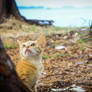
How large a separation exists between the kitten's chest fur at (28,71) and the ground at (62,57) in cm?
56

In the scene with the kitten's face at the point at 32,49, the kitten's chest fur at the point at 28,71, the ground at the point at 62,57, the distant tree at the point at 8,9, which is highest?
the kitten's face at the point at 32,49

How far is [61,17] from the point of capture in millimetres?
8508

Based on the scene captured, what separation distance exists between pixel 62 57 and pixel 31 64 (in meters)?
3.14

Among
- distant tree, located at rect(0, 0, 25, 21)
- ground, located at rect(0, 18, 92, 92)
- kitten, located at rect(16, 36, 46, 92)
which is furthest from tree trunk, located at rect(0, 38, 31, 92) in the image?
distant tree, located at rect(0, 0, 25, 21)

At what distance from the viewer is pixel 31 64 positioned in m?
3.10

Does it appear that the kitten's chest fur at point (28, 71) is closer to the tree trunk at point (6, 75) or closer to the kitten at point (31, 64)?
the kitten at point (31, 64)

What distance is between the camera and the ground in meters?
3.71

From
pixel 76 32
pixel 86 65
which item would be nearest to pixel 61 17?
pixel 76 32

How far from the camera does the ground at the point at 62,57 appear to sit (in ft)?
12.2

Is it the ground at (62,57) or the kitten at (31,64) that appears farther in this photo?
the ground at (62,57)

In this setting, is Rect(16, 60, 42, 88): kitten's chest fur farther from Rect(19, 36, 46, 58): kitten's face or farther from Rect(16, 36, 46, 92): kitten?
Rect(19, 36, 46, 58): kitten's face

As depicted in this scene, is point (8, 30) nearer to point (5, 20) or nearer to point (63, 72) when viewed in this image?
point (5, 20)

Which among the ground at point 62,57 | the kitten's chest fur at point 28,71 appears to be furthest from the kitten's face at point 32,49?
the ground at point 62,57

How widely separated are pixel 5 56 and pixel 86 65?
3791 mm
